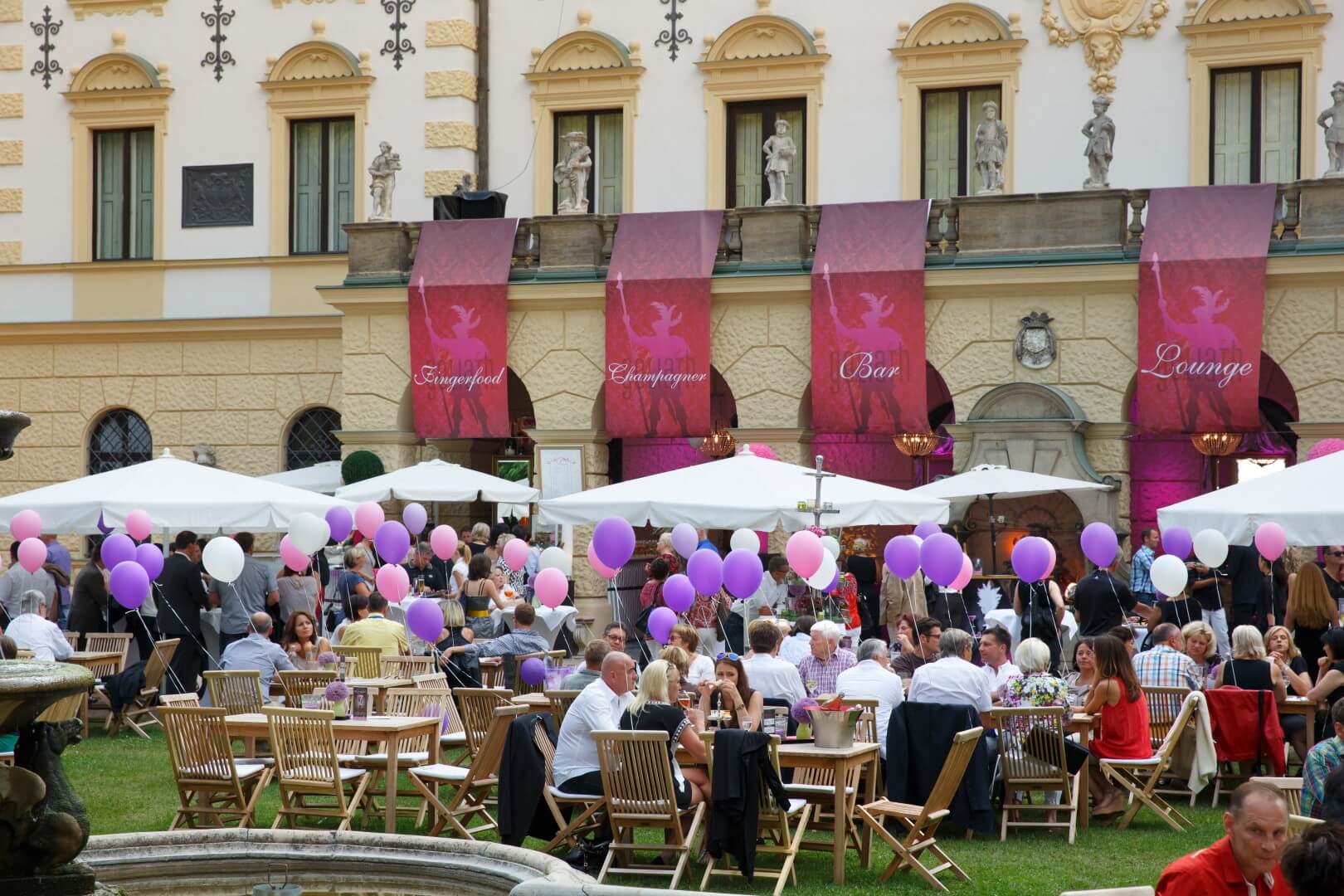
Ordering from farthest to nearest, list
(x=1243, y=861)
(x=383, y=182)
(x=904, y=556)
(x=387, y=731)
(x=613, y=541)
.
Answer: (x=383, y=182)
(x=613, y=541)
(x=904, y=556)
(x=387, y=731)
(x=1243, y=861)

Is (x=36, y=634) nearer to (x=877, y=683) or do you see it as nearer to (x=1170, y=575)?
(x=877, y=683)

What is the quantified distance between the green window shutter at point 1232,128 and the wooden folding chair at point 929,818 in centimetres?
1345

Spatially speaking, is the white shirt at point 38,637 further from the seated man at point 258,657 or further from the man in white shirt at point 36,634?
the seated man at point 258,657

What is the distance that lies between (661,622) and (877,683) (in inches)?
94.2

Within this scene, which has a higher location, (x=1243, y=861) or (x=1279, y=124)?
(x=1279, y=124)

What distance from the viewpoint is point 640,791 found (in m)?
9.61

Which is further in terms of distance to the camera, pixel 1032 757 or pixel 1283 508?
pixel 1283 508

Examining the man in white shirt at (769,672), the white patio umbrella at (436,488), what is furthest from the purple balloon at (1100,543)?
the white patio umbrella at (436,488)

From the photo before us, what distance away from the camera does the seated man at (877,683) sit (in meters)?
11.7

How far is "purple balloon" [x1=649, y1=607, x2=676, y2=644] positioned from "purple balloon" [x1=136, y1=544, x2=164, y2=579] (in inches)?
184

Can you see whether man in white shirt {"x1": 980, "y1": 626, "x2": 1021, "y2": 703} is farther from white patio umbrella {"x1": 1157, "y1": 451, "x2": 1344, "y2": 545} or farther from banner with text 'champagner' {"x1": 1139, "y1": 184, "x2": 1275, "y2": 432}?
banner with text 'champagner' {"x1": 1139, "y1": 184, "x2": 1275, "y2": 432}

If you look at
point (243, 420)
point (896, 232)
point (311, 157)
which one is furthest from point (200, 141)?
point (896, 232)

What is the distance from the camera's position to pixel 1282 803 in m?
6.00

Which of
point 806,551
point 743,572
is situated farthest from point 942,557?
point 743,572
